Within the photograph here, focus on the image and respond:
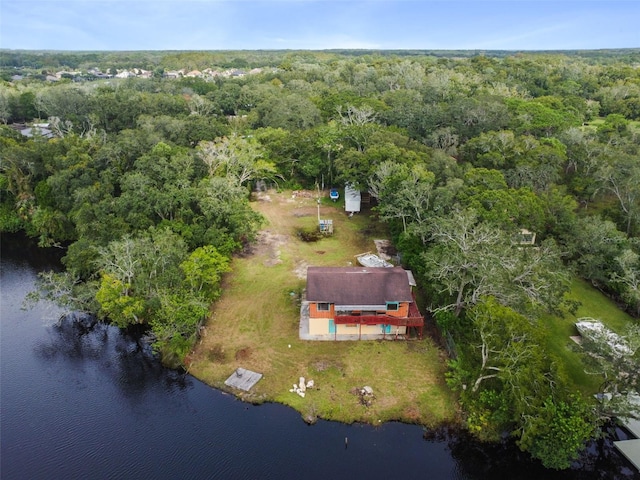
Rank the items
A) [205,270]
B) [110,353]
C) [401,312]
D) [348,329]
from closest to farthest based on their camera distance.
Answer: [401,312] < [348,329] < [110,353] < [205,270]

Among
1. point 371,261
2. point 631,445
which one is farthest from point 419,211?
point 631,445

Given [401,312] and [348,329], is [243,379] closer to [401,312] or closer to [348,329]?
[348,329]

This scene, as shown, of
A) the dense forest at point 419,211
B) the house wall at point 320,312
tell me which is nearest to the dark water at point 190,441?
the dense forest at point 419,211

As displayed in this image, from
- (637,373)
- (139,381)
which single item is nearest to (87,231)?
(139,381)

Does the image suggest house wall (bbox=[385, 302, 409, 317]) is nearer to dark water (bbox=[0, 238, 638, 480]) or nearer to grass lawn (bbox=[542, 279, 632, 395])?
dark water (bbox=[0, 238, 638, 480])

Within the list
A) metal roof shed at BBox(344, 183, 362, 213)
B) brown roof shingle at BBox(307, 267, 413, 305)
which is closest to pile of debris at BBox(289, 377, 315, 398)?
brown roof shingle at BBox(307, 267, 413, 305)

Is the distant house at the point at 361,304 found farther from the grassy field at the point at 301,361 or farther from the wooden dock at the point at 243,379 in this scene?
the wooden dock at the point at 243,379

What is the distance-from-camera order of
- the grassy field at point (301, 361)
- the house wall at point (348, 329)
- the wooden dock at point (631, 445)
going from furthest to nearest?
the house wall at point (348, 329) → the grassy field at point (301, 361) → the wooden dock at point (631, 445)
